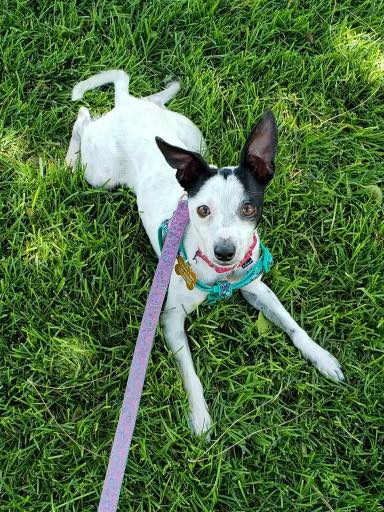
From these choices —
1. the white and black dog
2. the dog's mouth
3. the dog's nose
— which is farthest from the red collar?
the dog's nose

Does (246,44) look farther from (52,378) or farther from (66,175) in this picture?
(52,378)

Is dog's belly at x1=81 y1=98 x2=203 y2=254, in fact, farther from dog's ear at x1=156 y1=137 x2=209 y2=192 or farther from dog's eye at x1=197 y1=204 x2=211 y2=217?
dog's eye at x1=197 y1=204 x2=211 y2=217

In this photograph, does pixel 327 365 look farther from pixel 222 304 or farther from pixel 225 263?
pixel 225 263

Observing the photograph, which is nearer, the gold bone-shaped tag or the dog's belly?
the gold bone-shaped tag

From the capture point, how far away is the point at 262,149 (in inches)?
112

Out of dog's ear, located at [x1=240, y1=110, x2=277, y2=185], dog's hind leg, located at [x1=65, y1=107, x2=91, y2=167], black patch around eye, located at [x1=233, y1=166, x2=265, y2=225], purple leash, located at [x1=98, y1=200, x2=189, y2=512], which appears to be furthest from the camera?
dog's hind leg, located at [x1=65, y1=107, x2=91, y2=167]

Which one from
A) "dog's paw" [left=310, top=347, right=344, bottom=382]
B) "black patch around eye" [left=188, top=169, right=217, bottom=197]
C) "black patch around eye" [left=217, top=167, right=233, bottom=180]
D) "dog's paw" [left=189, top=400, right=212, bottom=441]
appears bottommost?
"dog's paw" [left=189, top=400, right=212, bottom=441]

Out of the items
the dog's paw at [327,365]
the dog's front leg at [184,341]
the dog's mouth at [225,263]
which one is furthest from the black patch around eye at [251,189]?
the dog's paw at [327,365]

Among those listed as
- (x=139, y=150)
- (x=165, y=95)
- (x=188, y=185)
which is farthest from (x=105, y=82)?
(x=188, y=185)

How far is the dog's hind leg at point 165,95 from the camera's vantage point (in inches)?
164

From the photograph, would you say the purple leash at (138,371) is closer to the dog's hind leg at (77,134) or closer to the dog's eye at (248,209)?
the dog's eye at (248,209)

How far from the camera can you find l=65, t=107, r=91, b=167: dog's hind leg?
4.04 m

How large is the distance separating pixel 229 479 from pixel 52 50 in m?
2.97

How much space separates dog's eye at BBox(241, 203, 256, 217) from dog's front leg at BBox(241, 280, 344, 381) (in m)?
0.67
